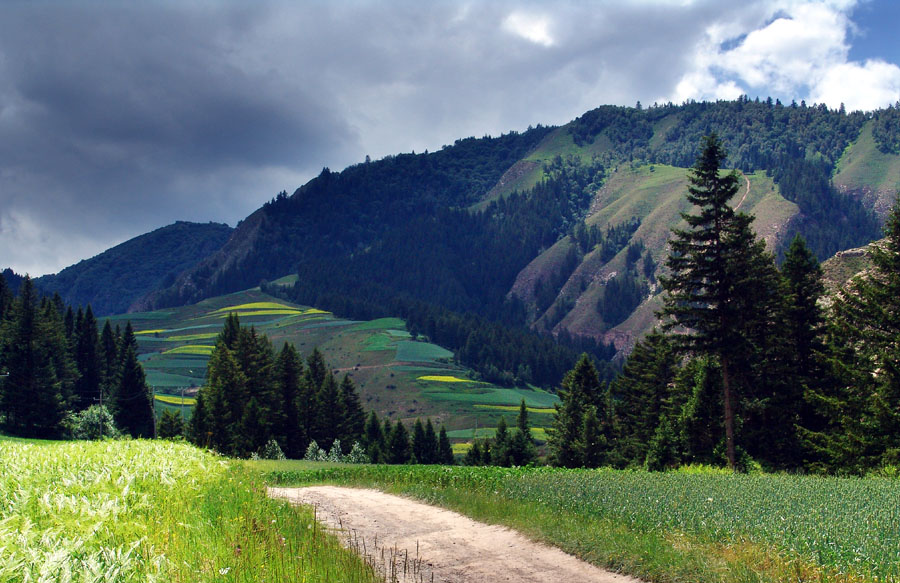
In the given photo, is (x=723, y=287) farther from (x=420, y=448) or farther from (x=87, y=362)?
(x=87, y=362)

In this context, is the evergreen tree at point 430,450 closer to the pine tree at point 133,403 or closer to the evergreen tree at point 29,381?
→ the pine tree at point 133,403

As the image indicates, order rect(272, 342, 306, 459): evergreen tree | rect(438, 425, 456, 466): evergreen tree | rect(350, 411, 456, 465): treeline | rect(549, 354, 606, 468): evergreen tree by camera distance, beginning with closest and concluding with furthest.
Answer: rect(549, 354, 606, 468): evergreen tree → rect(272, 342, 306, 459): evergreen tree → rect(350, 411, 456, 465): treeline → rect(438, 425, 456, 466): evergreen tree

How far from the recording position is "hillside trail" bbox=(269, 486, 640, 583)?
12.8 meters

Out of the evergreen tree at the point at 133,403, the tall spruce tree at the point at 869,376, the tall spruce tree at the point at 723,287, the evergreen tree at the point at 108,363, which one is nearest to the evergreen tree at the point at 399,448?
the evergreen tree at the point at 133,403

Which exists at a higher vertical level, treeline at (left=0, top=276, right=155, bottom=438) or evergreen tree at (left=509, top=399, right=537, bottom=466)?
treeline at (left=0, top=276, right=155, bottom=438)

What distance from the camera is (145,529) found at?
8.73 metres

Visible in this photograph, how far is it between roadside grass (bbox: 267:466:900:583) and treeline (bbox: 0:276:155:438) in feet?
248

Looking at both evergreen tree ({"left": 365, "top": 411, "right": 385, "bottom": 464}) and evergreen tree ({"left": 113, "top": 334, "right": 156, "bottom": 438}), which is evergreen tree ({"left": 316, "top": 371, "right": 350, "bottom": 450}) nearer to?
evergreen tree ({"left": 365, "top": 411, "right": 385, "bottom": 464})

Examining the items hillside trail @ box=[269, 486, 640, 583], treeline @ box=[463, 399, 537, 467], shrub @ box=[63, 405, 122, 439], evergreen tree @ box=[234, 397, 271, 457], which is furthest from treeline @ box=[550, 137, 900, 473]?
shrub @ box=[63, 405, 122, 439]

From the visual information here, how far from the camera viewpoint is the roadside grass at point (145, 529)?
6645 millimetres

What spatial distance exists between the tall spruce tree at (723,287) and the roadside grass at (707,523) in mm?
21676

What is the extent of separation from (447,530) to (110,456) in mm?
8636

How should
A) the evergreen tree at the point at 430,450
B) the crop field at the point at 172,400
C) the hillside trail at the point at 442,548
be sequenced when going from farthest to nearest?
the crop field at the point at 172,400 < the evergreen tree at the point at 430,450 < the hillside trail at the point at 442,548

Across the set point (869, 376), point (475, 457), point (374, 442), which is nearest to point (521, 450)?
point (475, 457)
